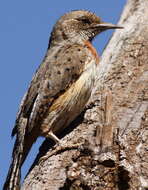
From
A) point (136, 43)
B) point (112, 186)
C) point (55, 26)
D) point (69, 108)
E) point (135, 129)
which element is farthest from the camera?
point (55, 26)

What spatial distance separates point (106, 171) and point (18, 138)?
1.89 metres

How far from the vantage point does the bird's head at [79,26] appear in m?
7.81

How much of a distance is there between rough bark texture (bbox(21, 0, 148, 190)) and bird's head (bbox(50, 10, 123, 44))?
0.34 metres

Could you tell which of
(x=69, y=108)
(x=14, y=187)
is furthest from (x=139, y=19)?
(x=14, y=187)

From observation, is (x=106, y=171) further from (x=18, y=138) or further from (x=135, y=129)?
(x=18, y=138)

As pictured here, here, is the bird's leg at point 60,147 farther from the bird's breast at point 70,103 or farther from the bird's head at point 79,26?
the bird's head at point 79,26

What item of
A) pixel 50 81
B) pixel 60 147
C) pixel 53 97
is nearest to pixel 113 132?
pixel 60 147

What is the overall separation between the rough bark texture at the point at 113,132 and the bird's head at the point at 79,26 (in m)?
0.34

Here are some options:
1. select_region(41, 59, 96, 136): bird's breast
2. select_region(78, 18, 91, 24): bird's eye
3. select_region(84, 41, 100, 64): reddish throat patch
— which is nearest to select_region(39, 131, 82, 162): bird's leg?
select_region(41, 59, 96, 136): bird's breast

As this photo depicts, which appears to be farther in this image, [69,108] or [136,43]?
[136,43]

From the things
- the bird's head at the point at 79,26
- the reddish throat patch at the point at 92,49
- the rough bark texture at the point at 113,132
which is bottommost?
the rough bark texture at the point at 113,132

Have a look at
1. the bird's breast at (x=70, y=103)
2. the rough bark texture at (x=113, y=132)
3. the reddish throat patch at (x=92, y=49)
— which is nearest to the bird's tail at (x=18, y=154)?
the rough bark texture at (x=113, y=132)

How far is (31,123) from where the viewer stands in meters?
6.43

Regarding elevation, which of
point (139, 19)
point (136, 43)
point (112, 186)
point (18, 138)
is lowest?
point (112, 186)
